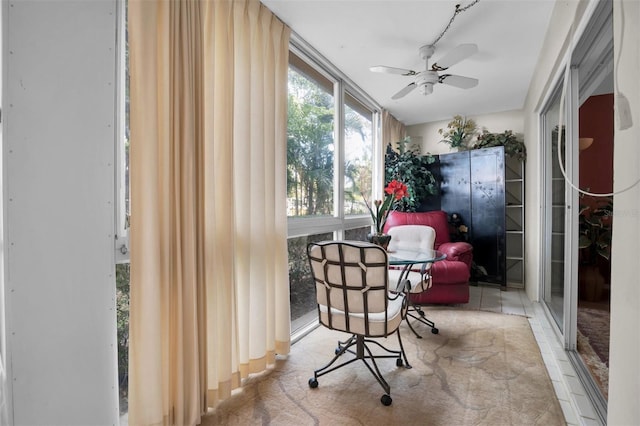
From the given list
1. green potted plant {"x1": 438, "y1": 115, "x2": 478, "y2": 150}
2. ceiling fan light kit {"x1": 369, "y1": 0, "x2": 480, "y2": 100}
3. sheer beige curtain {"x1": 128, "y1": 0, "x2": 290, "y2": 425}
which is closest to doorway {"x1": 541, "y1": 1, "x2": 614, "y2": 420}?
ceiling fan light kit {"x1": 369, "y1": 0, "x2": 480, "y2": 100}

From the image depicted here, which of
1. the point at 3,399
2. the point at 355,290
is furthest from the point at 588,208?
the point at 3,399

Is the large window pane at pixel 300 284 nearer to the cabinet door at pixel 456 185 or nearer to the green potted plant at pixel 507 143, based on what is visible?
the cabinet door at pixel 456 185

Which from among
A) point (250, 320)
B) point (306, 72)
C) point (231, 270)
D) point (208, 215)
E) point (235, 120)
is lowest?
point (250, 320)

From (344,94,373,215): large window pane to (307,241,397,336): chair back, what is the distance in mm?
1837

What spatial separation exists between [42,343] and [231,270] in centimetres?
85

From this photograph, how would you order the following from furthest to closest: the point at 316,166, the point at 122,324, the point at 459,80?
the point at 316,166 < the point at 459,80 < the point at 122,324

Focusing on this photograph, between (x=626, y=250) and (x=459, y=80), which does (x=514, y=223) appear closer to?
(x=459, y=80)

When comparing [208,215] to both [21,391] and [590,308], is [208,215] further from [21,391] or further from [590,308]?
[590,308]

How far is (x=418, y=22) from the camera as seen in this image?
2.37 metres

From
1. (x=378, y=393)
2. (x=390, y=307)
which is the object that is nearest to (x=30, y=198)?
(x=390, y=307)

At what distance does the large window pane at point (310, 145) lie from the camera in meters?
2.68

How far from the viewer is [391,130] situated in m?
4.77

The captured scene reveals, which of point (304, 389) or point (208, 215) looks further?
point (304, 389)

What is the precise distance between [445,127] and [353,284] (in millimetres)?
4257
